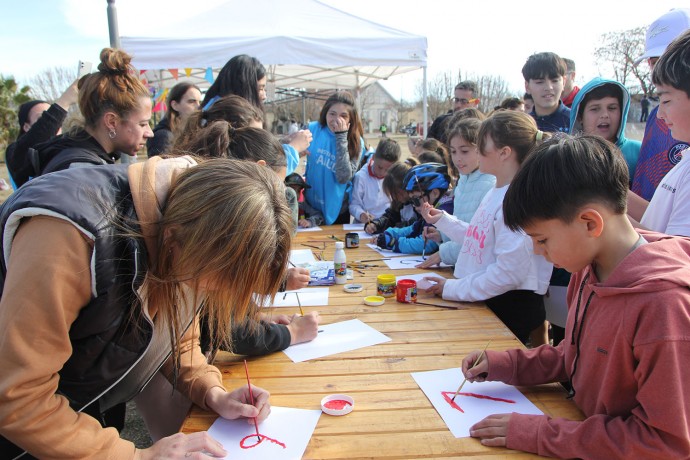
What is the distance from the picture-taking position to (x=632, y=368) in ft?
3.26

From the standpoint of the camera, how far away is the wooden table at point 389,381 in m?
1.09

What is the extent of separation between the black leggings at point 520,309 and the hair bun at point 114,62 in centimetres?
196

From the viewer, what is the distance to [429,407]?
4.08 feet

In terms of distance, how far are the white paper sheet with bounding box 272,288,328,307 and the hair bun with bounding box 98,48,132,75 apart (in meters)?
1.25

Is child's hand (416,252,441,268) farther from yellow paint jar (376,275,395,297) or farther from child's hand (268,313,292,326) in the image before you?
child's hand (268,313,292,326)

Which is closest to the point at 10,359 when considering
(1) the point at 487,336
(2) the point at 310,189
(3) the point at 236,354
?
(3) the point at 236,354

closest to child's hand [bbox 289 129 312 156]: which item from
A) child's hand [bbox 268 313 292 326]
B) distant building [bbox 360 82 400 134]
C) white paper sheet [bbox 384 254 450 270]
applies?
white paper sheet [bbox 384 254 450 270]

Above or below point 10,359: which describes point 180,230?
above

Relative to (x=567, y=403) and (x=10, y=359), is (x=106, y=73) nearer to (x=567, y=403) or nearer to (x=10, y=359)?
(x=10, y=359)

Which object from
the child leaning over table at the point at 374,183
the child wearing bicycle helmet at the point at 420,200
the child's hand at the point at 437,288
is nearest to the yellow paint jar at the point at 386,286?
the child's hand at the point at 437,288

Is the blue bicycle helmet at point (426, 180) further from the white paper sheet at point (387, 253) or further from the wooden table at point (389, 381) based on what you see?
the wooden table at point (389, 381)

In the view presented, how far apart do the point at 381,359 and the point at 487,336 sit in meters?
0.41

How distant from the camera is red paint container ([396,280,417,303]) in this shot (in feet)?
6.75

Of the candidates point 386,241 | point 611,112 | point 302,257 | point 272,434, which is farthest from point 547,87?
point 272,434
